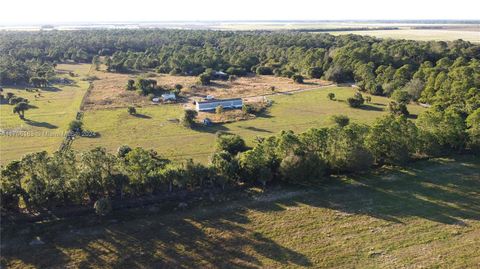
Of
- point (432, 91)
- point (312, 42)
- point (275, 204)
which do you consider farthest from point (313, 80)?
point (275, 204)

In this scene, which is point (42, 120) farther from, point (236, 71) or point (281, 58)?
point (281, 58)

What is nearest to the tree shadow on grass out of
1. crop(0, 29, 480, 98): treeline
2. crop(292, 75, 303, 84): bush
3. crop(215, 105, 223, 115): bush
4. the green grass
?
the green grass

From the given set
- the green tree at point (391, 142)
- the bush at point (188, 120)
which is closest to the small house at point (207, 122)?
the bush at point (188, 120)

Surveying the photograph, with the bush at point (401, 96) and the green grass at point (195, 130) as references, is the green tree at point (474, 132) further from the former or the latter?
the bush at point (401, 96)

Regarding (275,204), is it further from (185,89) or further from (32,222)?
(185,89)

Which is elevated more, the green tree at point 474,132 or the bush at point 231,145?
the green tree at point 474,132

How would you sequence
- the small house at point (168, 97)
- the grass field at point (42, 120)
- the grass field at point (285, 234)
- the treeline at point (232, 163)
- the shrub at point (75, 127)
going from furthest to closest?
the small house at point (168, 97)
the shrub at point (75, 127)
the grass field at point (42, 120)
the treeline at point (232, 163)
the grass field at point (285, 234)

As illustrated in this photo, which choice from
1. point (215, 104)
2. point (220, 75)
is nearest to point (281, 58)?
point (220, 75)

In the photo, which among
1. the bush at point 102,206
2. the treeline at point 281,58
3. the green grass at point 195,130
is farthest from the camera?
the treeline at point 281,58
